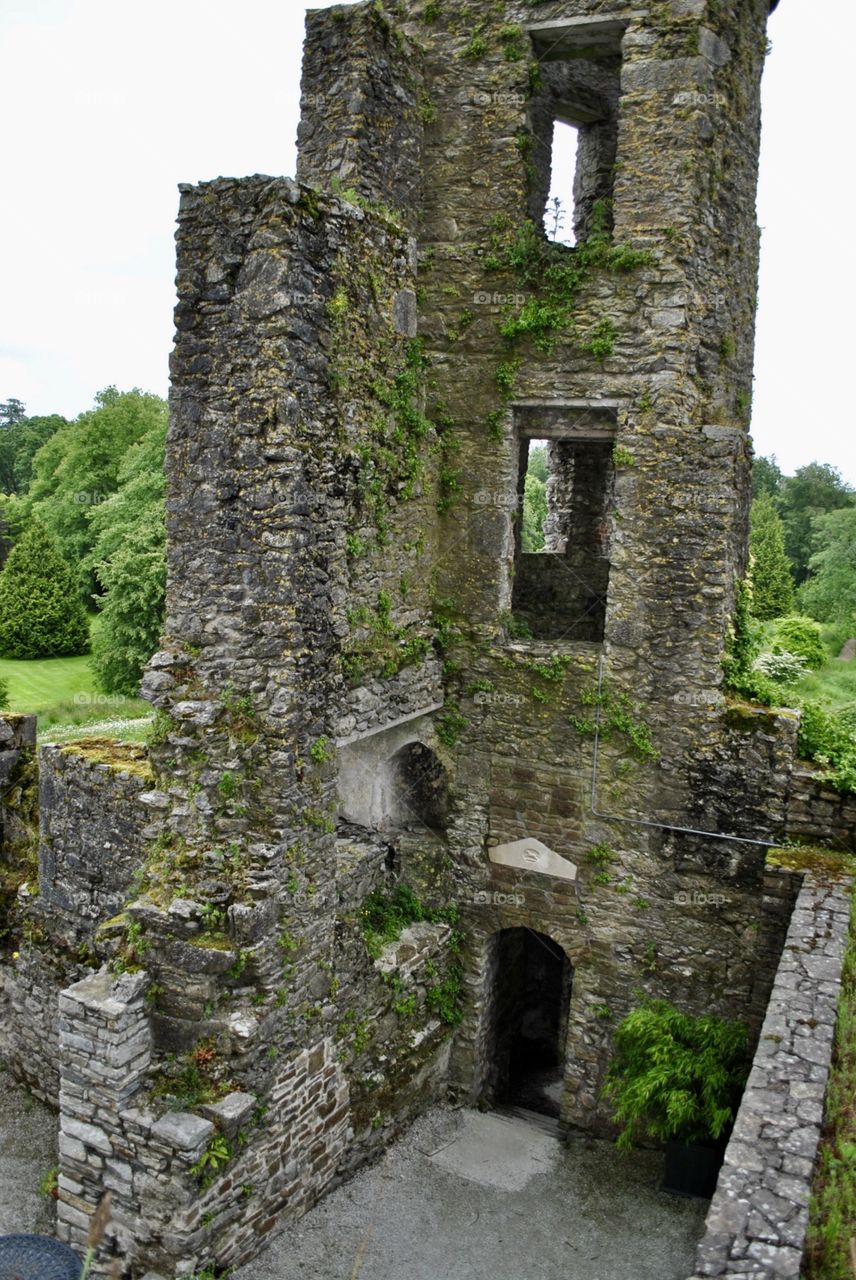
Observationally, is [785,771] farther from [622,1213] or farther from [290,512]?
[290,512]

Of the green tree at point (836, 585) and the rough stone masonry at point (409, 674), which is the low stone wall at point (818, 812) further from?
the green tree at point (836, 585)

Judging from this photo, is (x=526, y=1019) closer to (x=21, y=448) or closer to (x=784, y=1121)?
(x=784, y=1121)

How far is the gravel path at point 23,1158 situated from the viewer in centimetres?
862

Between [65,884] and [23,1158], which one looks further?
[65,884]

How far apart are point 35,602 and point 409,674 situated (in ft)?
75.8

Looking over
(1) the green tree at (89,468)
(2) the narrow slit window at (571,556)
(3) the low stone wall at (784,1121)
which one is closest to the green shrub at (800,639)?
(2) the narrow slit window at (571,556)

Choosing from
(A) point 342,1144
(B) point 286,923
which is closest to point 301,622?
(B) point 286,923

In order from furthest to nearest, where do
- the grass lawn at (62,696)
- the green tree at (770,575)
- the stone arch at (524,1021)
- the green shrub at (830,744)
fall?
the green tree at (770,575) → the grass lawn at (62,696) → the stone arch at (524,1021) → the green shrub at (830,744)

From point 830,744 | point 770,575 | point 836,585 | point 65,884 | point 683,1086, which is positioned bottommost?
point 683,1086

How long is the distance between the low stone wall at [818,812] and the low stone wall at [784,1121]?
118 centimetres

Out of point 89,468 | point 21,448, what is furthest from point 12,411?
point 89,468

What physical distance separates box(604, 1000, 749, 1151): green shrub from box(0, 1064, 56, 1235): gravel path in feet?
16.6

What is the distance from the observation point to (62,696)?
2620cm

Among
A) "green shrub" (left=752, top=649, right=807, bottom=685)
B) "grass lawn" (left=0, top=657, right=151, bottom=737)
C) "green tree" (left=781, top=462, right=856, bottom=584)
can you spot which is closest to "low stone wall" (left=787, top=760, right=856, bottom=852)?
"green shrub" (left=752, top=649, right=807, bottom=685)
